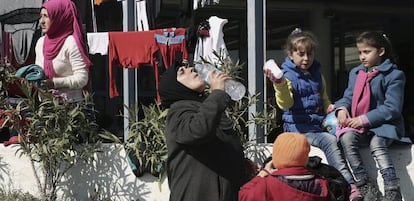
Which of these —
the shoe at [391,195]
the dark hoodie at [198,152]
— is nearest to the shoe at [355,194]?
the shoe at [391,195]

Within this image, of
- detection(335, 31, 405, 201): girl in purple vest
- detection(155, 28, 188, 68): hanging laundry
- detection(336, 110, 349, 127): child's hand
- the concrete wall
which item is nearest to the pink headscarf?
detection(155, 28, 188, 68): hanging laundry

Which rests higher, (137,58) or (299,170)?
(137,58)

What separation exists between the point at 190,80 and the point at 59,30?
8.78 feet

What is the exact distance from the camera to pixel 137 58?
6129 millimetres

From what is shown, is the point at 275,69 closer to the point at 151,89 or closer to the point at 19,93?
the point at 19,93

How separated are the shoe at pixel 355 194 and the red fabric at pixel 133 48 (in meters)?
2.31

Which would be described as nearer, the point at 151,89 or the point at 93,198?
the point at 93,198

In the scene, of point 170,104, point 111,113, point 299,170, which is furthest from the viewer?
point 111,113

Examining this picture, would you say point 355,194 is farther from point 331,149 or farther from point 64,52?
point 64,52

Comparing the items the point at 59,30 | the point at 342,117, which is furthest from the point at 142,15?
the point at 342,117

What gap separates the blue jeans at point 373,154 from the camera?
16.1ft

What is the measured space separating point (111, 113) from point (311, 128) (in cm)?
347

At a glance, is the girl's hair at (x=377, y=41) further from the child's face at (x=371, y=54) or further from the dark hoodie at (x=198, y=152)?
the dark hoodie at (x=198, y=152)

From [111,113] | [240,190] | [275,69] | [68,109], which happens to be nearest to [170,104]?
[240,190]
